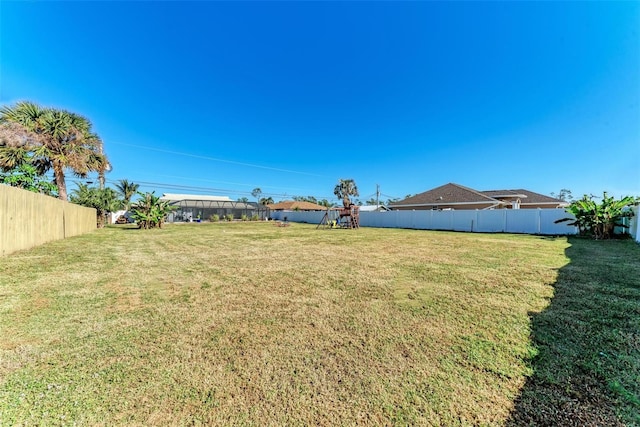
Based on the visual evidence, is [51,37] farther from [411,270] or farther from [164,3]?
[411,270]

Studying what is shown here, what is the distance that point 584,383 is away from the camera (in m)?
1.75

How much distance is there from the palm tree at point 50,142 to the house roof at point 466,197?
24.1 metres

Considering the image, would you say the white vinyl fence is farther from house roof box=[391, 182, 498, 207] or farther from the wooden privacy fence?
the wooden privacy fence

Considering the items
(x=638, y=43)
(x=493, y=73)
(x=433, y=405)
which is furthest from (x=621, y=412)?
(x=493, y=73)

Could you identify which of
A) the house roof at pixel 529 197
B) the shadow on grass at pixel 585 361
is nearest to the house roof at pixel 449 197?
the house roof at pixel 529 197

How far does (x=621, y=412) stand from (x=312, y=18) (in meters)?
15.9

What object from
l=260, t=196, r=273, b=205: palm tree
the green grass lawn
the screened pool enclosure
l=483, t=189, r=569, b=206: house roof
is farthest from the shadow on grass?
l=260, t=196, r=273, b=205: palm tree

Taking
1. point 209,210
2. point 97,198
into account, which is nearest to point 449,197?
point 97,198

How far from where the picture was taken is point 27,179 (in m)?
11.5

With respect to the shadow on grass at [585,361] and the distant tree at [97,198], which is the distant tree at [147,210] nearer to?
the distant tree at [97,198]

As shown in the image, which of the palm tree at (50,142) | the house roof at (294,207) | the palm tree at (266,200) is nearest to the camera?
the palm tree at (50,142)

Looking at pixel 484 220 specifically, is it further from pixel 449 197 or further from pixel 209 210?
pixel 209 210

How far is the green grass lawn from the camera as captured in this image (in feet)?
5.11

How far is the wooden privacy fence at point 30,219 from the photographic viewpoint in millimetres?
6027
